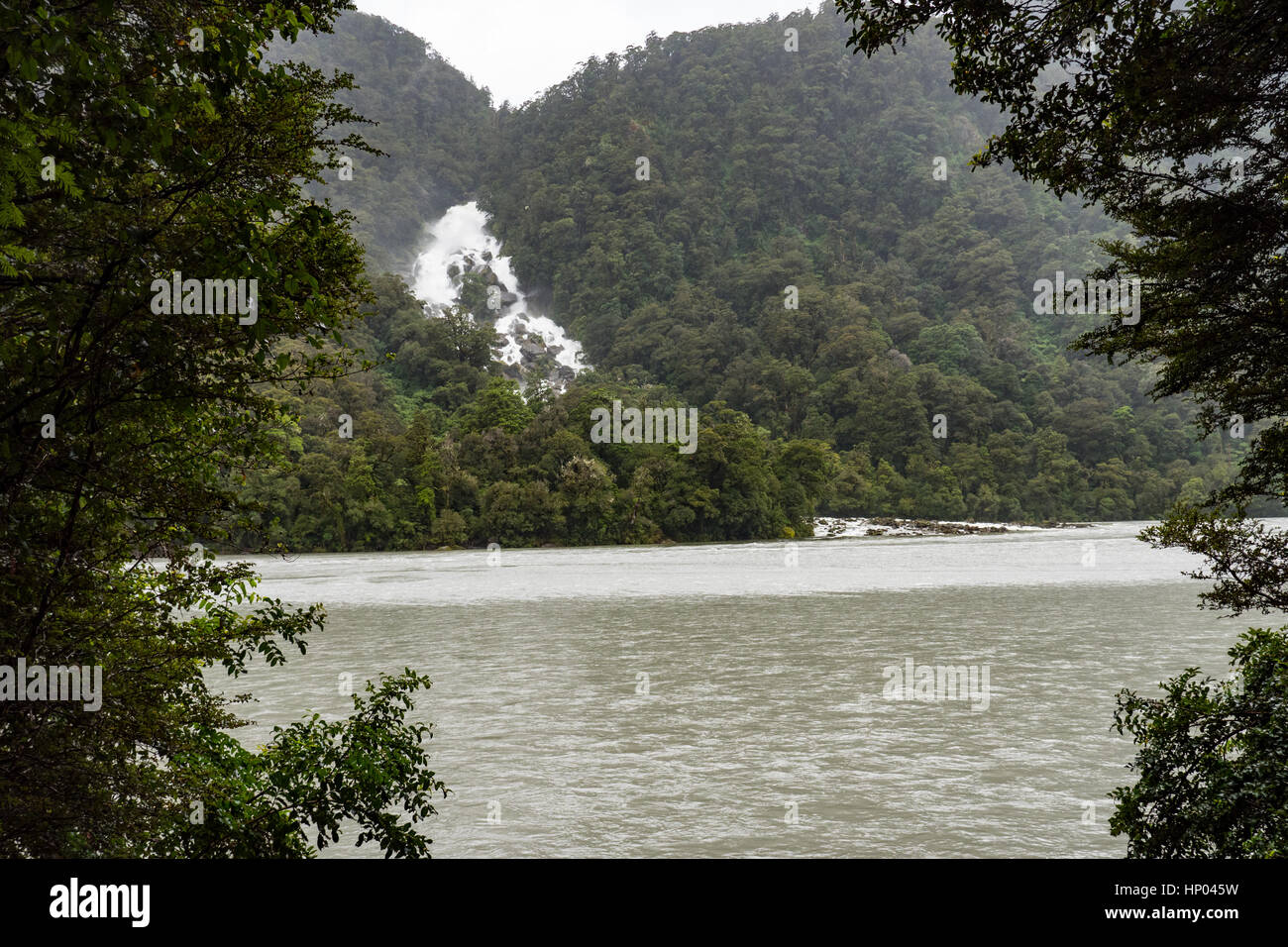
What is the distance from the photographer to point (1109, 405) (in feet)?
293

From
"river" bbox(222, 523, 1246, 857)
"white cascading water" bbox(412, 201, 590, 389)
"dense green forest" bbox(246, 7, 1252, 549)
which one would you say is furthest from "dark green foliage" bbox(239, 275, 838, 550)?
"white cascading water" bbox(412, 201, 590, 389)

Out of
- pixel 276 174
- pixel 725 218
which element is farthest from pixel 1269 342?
pixel 725 218

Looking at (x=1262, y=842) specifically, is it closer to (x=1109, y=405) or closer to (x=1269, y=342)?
(x=1269, y=342)

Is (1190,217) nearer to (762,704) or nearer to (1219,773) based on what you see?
(1219,773)

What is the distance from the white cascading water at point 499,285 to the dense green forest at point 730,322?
3074 mm

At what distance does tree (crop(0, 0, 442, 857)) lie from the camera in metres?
3.42

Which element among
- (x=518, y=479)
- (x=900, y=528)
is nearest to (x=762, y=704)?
(x=518, y=479)

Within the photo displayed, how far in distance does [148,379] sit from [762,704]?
1030 cm

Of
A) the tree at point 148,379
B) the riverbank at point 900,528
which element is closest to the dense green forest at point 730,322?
the tree at point 148,379

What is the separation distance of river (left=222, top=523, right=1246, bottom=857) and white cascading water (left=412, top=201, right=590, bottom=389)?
238 ft

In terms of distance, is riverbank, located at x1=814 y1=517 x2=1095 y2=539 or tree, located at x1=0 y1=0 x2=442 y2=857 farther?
riverbank, located at x1=814 y1=517 x2=1095 y2=539

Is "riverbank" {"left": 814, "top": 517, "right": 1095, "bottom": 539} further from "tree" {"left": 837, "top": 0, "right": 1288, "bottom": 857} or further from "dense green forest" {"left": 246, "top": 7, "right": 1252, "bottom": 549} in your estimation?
"tree" {"left": 837, "top": 0, "right": 1288, "bottom": 857}

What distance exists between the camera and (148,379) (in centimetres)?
384

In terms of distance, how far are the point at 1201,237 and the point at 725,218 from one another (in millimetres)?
132909
